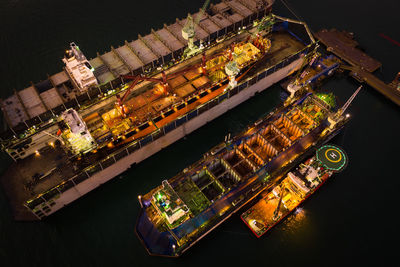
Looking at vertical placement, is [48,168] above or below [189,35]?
below

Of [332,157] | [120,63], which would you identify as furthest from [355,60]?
[120,63]

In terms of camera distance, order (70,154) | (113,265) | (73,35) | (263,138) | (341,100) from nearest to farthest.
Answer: (113,265)
(70,154)
(263,138)
(341,100)
(73,35)

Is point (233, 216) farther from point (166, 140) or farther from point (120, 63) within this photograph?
point (120, 63)

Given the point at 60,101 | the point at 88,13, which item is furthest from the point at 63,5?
the point at 60,101

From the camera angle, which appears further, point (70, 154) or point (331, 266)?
point (70, 154)

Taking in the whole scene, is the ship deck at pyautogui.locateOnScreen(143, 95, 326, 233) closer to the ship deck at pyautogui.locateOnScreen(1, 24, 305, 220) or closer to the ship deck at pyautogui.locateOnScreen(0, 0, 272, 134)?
the ship deck at pyautogui.locateOnScreen(1, 24, 305, 220)

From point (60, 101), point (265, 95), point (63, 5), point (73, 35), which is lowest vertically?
point (265, 95)

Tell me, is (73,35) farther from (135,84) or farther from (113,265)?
(113,265)
